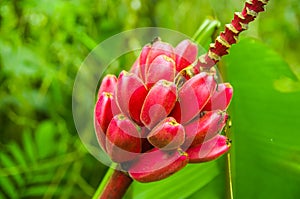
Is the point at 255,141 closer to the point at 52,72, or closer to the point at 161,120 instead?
the point at 161,120

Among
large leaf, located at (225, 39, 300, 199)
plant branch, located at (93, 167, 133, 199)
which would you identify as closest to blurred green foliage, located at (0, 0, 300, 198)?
large leaf, located at (225, 39, 300, 199)

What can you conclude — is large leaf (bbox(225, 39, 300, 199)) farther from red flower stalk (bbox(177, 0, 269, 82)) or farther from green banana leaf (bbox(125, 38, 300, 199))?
red flower stalk (bbox(177, 0, 269, 82))

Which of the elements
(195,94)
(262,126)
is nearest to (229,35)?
(195,94)

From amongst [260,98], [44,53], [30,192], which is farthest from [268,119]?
[44,53]

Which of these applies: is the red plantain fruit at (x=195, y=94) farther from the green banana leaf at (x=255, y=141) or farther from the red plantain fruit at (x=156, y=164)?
the green banana leaf at (x=255, y=141)

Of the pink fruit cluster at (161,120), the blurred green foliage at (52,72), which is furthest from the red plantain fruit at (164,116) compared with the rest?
the blurred green foliage at (52,72)

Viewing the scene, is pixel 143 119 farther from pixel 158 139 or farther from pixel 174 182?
pixel 174 182
